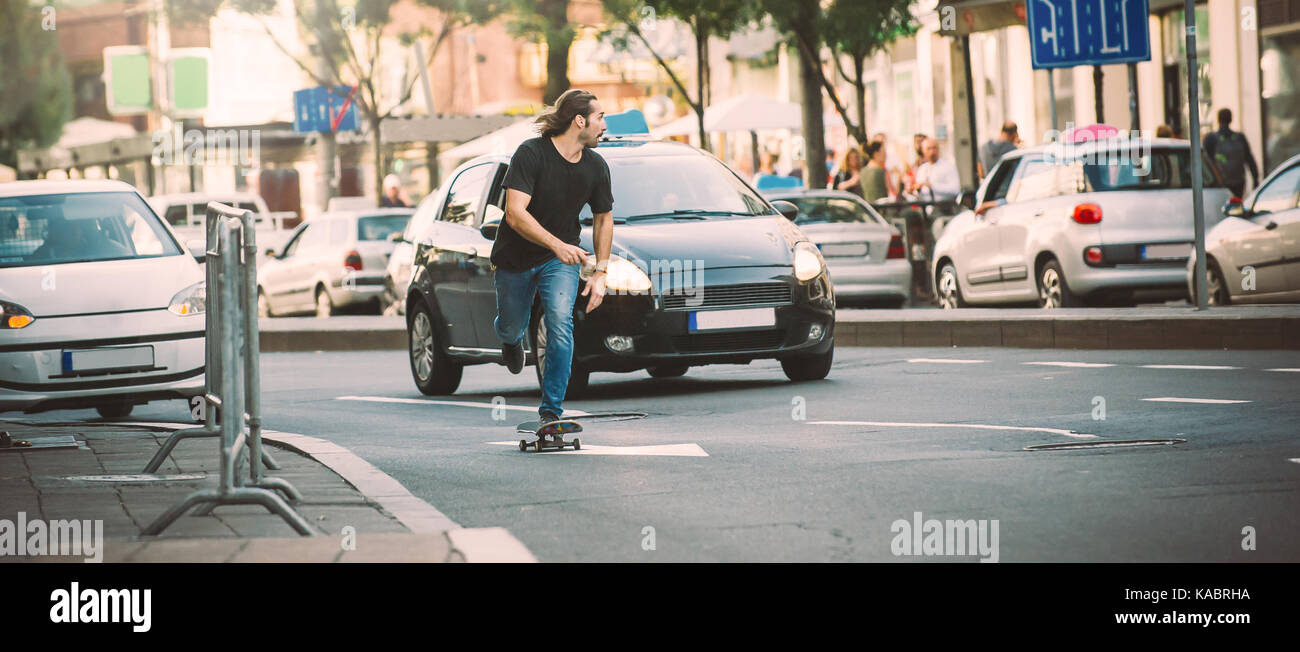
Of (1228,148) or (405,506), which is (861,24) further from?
(405,506)

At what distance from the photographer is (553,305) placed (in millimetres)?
10383

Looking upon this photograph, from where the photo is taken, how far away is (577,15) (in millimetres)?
84438

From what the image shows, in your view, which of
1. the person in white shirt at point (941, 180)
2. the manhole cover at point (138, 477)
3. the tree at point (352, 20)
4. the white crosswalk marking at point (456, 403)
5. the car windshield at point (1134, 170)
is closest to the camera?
the manhole cover at point (138, 477)

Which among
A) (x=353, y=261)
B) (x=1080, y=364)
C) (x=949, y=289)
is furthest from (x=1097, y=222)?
(x=353, y=261)

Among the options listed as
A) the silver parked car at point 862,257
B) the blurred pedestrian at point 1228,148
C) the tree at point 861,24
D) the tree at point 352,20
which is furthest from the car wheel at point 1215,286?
the tree at point 352,20

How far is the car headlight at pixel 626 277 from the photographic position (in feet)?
43.1

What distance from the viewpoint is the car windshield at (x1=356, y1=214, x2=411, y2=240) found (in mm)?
27078

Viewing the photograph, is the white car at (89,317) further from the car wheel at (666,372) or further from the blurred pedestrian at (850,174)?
the blurred pedestrian at (850,174)

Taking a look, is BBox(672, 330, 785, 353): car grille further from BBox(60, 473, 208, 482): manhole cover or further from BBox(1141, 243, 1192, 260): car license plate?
BBox(1141, 243, 1192, 260): car license plate

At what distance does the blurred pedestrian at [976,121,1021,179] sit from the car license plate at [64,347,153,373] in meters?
14.9

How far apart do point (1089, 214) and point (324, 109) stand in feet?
87.7

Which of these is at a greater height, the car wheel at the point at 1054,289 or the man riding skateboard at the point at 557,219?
the man riding skateboard at the point at 557,219

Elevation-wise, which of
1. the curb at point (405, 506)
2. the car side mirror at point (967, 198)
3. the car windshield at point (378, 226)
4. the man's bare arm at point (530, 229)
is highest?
the car windshield at point (378, 226)

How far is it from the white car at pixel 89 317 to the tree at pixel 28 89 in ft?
212
